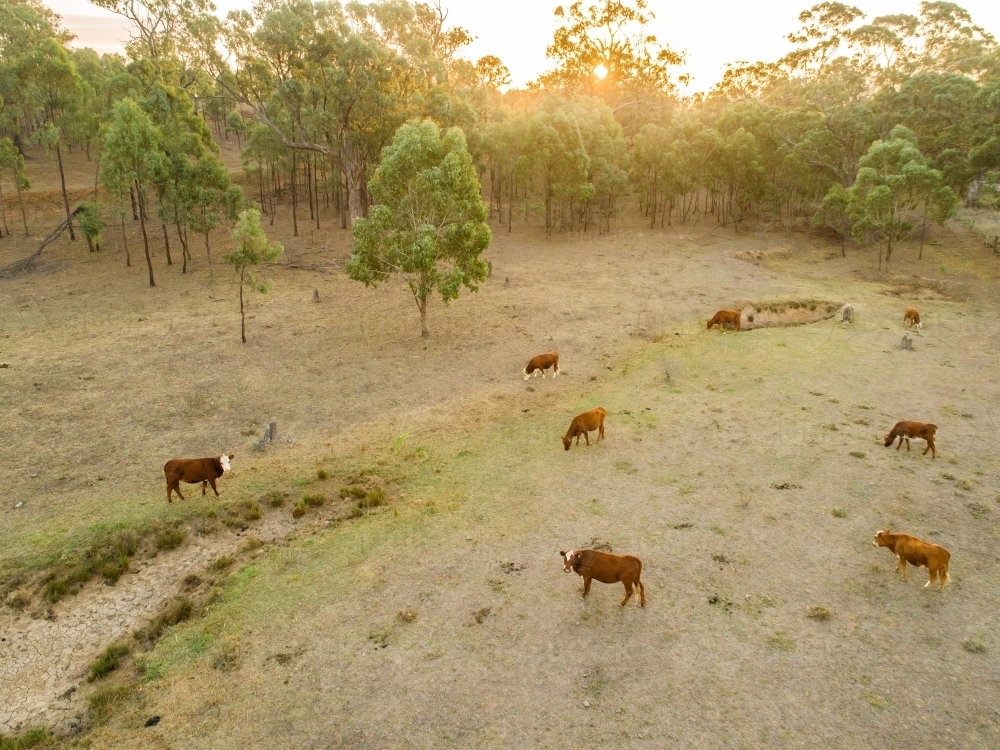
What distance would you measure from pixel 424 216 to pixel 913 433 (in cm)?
2197

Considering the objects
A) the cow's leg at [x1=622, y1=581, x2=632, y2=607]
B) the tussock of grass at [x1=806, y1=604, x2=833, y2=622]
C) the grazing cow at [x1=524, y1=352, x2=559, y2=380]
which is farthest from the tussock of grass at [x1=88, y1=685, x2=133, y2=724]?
the grazing cow at [x1=524, y1=352, x2=559, y2=380]

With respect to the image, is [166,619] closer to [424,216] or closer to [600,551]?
[600,551]

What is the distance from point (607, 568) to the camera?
459 inches

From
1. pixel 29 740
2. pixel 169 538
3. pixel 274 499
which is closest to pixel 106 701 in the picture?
pixel 29 740

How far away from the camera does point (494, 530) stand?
1430cm

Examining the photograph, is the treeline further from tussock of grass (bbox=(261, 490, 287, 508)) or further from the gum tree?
tussock of grass (bbox=(261, 490, 287, 508))

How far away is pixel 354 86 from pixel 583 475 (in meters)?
36.8

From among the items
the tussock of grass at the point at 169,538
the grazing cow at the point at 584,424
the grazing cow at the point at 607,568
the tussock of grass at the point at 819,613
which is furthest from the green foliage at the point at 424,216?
the tussock of grass at the point at 819,613

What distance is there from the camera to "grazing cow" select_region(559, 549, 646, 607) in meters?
11.5

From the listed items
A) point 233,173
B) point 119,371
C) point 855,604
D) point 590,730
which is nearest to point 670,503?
point 855,604

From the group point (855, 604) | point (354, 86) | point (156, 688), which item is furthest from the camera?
point (354, 86)

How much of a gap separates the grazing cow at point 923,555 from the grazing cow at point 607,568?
5.80 m

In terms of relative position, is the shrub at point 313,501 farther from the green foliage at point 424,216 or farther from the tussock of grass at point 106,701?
the green foliage at point 424,216

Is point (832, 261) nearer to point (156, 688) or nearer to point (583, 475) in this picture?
point (583, 475)
